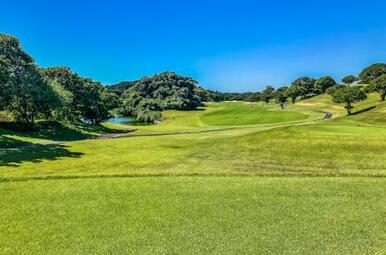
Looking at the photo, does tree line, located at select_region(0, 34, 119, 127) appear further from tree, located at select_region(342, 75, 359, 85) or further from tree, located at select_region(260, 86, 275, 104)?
tree, located at select_region(260, 86, 275, 104)

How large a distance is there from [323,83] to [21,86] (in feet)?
408

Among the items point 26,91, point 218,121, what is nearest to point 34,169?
point 26,91

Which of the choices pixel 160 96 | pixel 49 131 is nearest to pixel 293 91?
pixel 160 96

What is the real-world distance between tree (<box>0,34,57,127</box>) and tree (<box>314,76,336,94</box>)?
11810cm

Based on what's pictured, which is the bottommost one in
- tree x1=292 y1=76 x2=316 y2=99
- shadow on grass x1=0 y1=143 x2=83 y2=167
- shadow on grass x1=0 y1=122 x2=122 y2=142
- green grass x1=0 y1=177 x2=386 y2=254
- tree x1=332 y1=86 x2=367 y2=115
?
green grass x1=0 y1=177 x2=386 y2=254

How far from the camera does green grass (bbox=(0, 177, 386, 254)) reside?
9.47 metres

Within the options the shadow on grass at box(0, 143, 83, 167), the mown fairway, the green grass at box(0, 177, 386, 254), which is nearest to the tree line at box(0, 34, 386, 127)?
the shadow on grass at box(0, 143, 83, 167)

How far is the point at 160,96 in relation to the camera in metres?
148

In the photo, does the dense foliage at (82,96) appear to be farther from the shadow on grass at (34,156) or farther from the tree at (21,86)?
the shadow on grass at (34,156)

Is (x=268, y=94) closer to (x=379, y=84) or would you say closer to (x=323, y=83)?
(x=323, y=83)

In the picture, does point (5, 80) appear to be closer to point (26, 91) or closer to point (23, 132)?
point (26, 91)

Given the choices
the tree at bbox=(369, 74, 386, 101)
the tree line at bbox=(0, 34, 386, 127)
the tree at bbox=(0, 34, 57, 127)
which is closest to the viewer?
the tree at bbox=(0, 34, 57, 127)

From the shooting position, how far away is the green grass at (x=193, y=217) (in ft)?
31.1

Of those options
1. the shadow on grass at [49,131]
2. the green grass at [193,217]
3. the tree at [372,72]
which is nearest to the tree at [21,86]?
the shadow on grass at [49,131]
